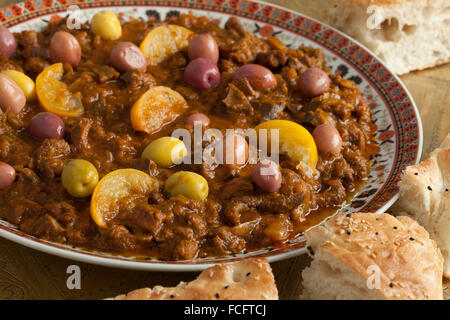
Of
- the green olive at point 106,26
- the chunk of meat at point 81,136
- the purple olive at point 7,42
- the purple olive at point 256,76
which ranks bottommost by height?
the chunk of meat at point 81,136

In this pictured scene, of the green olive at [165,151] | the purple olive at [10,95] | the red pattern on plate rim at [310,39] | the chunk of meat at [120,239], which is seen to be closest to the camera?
the red pattern on plate rim at [310,39]

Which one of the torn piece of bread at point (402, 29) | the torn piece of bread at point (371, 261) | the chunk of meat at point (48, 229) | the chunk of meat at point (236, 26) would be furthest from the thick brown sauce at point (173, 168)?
the torn piece of bread at point (402, 29)

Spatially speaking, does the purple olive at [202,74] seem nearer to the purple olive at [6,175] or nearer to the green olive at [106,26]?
the green olive at [106,26]

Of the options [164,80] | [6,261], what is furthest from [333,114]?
[6,261]

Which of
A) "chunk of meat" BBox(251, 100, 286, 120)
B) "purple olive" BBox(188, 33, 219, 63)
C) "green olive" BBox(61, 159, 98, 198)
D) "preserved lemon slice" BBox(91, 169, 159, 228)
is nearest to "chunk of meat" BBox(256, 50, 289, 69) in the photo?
"purple olive" BBox(188, 33, 219, 63)

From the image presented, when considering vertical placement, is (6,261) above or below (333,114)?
below

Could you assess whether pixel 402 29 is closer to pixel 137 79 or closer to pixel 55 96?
pixel 137 79
